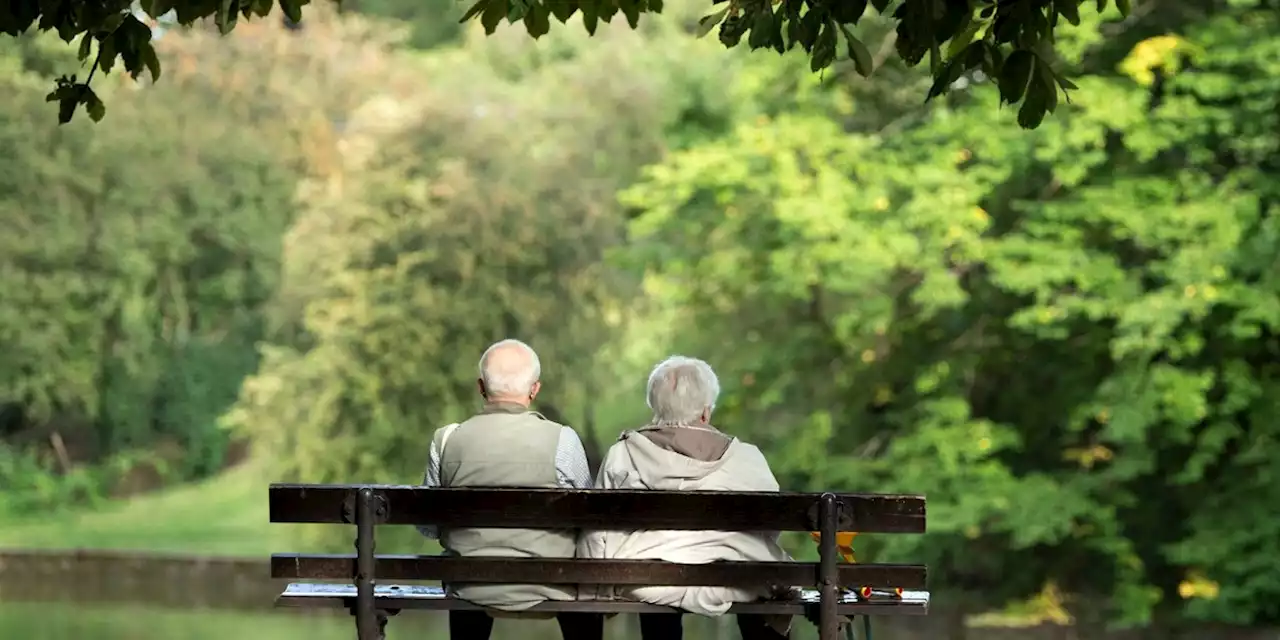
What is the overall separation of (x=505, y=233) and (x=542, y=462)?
18.5 meters

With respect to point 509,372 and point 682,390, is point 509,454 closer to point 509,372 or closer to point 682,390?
point 509,372

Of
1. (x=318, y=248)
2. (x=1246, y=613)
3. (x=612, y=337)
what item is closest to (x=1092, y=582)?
(x=1246, y=613)

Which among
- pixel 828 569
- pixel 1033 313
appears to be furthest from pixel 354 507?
pixel 1033 313

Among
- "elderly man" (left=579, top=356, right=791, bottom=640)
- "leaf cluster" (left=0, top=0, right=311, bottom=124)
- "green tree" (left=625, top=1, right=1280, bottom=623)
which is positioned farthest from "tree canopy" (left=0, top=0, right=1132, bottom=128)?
"green tree" (left=625, top=1, right=1280, bottom=623)

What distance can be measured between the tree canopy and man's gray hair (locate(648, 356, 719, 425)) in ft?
2.72

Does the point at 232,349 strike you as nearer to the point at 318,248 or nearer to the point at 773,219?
the point at 318,248

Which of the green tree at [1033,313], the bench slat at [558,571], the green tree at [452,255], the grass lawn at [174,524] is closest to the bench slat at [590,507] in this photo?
the bench slat at [558,571]

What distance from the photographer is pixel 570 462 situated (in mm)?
4914

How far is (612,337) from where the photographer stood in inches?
954

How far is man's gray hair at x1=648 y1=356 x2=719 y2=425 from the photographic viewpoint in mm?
4875

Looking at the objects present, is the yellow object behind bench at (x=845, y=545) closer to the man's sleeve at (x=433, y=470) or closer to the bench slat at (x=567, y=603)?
the bench slat at (x=567, y=603)

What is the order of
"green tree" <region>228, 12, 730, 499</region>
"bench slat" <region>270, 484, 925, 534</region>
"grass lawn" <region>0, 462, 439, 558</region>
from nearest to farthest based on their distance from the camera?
"bench slat" <region>270, 484, 925, 534</region>, "green tree" <region>228, 12, 730, 499</region>, "grass lawn" <region>0, 462, 439, 558</region>

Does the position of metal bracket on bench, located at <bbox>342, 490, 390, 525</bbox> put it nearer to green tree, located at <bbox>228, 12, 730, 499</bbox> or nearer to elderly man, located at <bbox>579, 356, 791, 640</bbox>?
elderly man, located at <bbox>579, 356, 791, 640</bbox>

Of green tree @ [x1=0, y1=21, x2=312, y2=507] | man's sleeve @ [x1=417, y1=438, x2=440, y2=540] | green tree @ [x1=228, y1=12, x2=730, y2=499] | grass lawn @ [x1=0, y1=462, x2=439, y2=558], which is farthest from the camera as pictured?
grass lawn @ [x1=0, y1=462, x2=439, y2=558]
